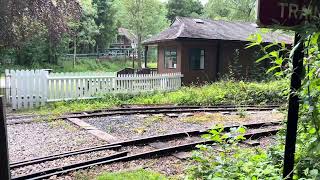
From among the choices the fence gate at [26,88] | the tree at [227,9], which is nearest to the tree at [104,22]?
the tree at [227,9]

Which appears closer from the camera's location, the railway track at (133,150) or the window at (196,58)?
the railway track at (133,150)

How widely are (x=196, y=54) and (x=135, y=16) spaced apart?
24.2 meters

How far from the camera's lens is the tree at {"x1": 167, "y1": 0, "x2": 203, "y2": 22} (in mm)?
54394

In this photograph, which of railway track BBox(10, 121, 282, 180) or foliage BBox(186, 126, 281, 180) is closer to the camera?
foliage BBox(186, 126, 281, 180)

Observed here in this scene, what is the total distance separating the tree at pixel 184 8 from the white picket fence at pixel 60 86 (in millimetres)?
40545

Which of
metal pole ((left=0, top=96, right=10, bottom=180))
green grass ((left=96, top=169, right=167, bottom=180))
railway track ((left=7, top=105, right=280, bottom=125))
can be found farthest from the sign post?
railway track ((left=7, top=105, right=280, bottom=125))

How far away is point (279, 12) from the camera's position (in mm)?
1728

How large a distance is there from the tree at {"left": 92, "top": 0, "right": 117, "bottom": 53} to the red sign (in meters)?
44.0

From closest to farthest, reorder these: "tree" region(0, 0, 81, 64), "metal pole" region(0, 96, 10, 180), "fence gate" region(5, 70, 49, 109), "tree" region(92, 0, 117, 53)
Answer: "metal pole" region(0, 96, 10, 180) < "fence gate" region(5, 70, 49, 109) < "tree" region(0, 0, 81, 64) < "tree" region(92, 0, 117, 53)

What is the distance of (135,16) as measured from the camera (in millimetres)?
43125

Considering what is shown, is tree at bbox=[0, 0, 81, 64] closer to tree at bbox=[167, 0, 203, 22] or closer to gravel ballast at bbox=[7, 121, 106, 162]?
gravel ballast at bbox=[7, 121, 106, 162]

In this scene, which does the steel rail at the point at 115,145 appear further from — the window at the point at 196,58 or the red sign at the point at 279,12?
the window at the point at 196,58

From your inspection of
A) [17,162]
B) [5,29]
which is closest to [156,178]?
[17,162]

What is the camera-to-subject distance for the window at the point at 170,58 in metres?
21.2
